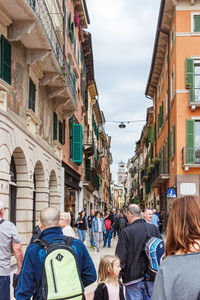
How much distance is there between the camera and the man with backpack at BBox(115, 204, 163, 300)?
6.21 meters

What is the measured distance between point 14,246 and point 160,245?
1.87 m

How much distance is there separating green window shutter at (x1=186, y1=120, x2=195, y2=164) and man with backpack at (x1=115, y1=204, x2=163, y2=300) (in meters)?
19.2

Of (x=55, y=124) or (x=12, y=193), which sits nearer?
(x=12, y=193)

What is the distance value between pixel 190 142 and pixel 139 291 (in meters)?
19.6

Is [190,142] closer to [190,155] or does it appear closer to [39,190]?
[190,155]

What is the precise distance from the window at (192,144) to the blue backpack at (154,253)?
19.4 metres

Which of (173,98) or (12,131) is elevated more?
(173,98)

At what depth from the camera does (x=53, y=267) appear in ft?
13.6

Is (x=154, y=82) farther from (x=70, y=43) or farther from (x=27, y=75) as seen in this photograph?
(x=27, y=75)

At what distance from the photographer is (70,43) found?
85.4 feet

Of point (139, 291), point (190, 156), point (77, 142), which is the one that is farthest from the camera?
point (77, 142)

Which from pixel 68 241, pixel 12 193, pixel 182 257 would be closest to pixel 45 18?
pixel 12 193

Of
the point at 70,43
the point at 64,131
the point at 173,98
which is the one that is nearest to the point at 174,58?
the point at 173,98

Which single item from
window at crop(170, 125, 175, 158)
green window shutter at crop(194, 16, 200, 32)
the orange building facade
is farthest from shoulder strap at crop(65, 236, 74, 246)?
green window shutter at crop(194, 16, 200, 32)
